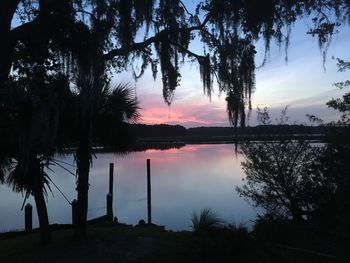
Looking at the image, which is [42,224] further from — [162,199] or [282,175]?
[162,199]

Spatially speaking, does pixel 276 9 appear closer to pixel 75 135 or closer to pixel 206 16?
pixel 206 16

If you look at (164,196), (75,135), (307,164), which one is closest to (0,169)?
(75,135)

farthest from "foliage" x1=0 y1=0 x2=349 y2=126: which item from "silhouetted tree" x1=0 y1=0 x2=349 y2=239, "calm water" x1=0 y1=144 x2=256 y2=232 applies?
"calm water" x1=0 y1=144 x2=256 y2=232

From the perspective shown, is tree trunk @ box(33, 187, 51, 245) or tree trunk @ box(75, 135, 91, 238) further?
tree trunk @ box(75, 135, 91, 238)

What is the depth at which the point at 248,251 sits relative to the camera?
360 inches

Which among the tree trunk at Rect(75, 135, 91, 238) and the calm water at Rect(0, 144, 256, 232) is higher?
the tree trunk at Rect(75, 135, 91, 238)

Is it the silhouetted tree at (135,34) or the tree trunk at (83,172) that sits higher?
the silhouetted tree at (135,34)

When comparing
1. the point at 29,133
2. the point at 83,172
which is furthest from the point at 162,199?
the point at 29,133

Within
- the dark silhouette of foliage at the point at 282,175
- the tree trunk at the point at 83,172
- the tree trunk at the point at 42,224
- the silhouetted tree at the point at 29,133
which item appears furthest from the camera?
the dark silhouette of foliage at the point at 282,175

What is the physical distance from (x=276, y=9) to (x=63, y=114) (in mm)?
4934

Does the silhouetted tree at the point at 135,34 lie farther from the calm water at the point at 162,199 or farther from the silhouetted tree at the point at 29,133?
the calm water at the point at 162,199

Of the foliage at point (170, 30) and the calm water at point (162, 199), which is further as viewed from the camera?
the calm water at point (162, 199)

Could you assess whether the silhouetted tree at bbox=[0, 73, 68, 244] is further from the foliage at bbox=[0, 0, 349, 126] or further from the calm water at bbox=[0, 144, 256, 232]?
the calm water at bbox=[0, 144, 256, 232]

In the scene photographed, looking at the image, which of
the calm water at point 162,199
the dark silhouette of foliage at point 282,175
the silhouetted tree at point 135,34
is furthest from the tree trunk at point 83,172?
the calm water at point 162,199
